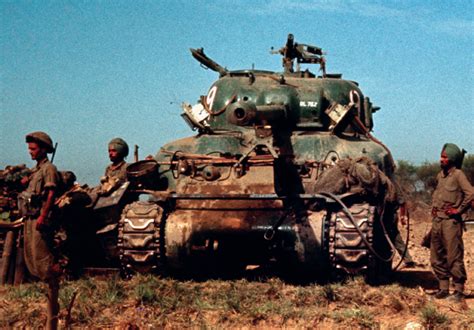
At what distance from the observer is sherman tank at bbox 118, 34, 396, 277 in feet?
28.9

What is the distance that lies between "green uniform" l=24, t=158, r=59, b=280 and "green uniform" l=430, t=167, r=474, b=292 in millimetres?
4038

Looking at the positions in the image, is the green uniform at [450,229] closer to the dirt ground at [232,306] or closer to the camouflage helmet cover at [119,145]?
the dirt ground at [232,306]

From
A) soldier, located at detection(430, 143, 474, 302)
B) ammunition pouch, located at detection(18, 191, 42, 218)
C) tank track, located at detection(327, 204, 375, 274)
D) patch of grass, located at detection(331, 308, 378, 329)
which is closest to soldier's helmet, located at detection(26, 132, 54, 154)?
ammunition pouch, located at detection(18, 191, 42, 218)

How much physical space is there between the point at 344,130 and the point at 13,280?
16.1 ft

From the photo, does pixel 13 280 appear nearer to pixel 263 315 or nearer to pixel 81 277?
pixel 81 277

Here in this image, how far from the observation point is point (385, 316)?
754cm

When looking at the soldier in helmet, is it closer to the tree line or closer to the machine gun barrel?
the machine gun barrel

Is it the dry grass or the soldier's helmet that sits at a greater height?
the soldier's helmet

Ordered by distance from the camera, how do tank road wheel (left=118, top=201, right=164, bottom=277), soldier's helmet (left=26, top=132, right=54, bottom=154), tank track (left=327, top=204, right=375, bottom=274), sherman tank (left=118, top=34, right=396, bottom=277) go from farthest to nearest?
tank road wheel (left=118, top=201, right=164, bottom=277), sherman tank (left=118, top=34, right=396, bottom=277), tank track (left=327, top=204, right=375, bottom=274), soldier's helmet (left=26, top=132, right=54, bottom=154)

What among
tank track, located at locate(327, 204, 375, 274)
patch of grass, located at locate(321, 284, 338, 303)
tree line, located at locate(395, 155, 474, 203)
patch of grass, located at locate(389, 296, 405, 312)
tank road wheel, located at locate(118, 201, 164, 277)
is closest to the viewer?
patch of grass, located at locate(389, 296, 405, 312)

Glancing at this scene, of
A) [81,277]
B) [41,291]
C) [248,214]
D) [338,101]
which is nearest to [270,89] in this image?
[338,101]

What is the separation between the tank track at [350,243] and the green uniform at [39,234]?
3.15 metres

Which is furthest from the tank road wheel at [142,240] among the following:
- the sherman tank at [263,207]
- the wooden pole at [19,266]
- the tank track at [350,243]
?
the tank track at [350,243]

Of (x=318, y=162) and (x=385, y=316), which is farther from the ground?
(x=318, y=162)
